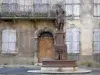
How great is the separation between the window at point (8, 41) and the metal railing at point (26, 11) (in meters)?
1.51

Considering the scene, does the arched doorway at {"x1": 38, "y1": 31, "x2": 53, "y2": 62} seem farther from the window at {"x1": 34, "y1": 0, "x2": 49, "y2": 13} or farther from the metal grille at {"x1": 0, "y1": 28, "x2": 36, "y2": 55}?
the window at {"x1": 34, "y1": 0, "x2": 49, "y2": 13}

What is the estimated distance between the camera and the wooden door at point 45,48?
1192 inches

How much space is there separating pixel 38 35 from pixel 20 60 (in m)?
2.55

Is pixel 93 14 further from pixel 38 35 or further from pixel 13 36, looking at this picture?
pixel 13 36

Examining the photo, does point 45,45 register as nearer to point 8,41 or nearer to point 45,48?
point 45,48

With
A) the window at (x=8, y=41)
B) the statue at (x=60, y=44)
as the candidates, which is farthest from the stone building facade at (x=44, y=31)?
the statue at (x=60, y=44)

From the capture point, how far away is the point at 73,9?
3020 cm

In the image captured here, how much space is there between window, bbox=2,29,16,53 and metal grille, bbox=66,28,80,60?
14.7ft

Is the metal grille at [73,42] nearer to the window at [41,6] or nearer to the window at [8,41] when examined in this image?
the window at [41,6]

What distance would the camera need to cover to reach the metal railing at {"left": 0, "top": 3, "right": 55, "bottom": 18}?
2945 cm

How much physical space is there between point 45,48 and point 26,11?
351 centimetres

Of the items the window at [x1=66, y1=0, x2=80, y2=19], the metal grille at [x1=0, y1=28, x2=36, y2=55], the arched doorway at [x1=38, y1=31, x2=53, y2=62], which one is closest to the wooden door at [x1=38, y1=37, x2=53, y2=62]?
the arched doorway at [x1=38, y1=31, x2=53, y2=62]

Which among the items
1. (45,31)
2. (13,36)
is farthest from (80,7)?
(13,36)

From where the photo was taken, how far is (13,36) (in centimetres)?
3014
